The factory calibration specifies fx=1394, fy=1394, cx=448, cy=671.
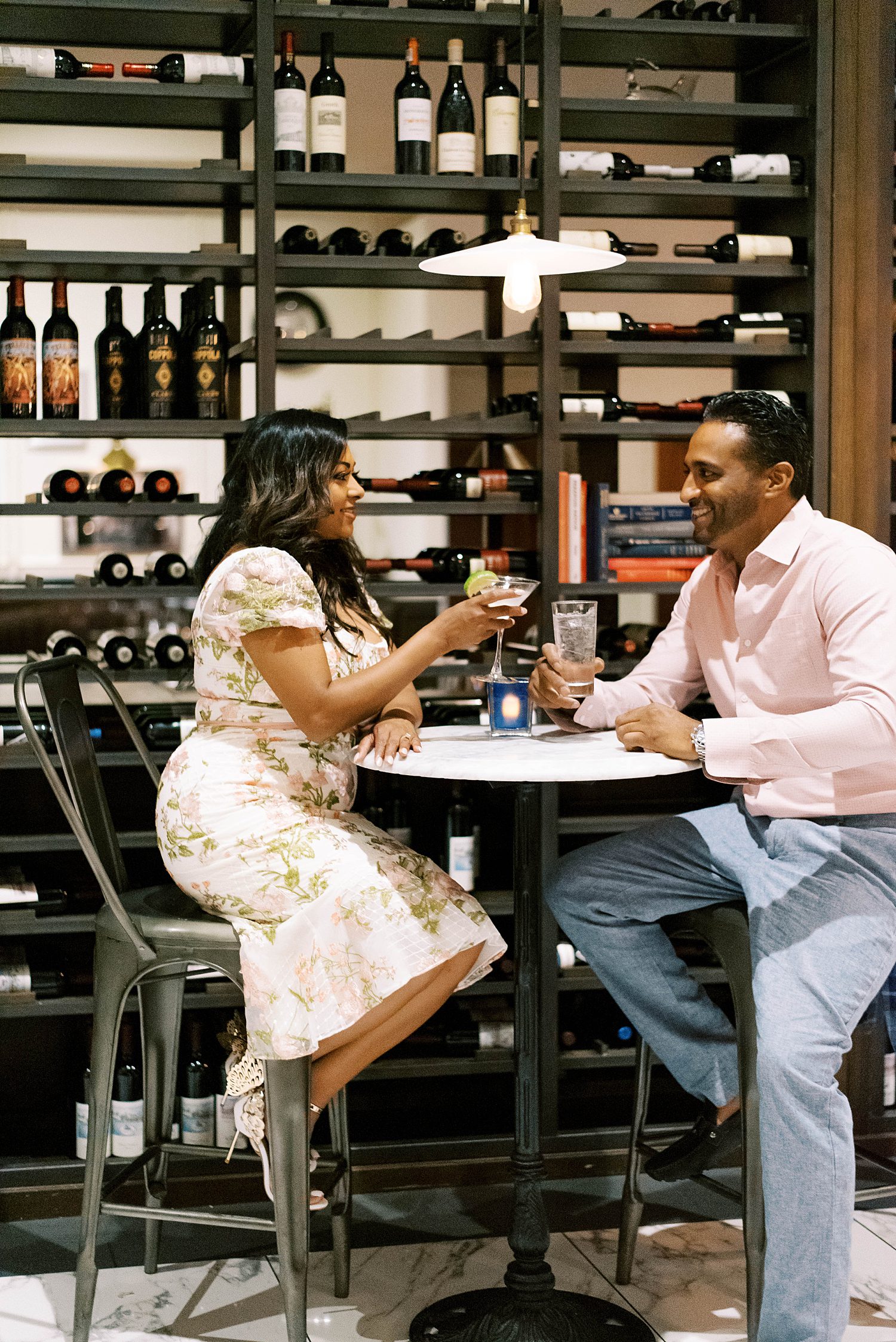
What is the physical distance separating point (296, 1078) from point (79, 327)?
208 centimetres

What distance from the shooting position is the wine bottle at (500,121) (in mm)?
3156

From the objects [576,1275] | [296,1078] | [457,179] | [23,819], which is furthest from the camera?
[23,819]

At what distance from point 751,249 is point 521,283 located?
3.47ft

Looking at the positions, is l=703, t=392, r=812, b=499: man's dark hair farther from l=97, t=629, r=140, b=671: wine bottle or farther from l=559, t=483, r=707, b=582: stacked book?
l=97, t=629, r=140, b=671: wine bottle

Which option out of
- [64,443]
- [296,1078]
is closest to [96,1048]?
[296,1078]

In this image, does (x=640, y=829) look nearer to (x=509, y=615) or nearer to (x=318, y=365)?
(x=509, y=615)

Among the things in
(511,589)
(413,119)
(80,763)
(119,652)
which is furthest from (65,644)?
(413,119)

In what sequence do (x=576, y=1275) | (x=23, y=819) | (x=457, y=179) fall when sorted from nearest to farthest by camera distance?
(x=576, y=1275), (x=457, y=179), (x=23, y=819)

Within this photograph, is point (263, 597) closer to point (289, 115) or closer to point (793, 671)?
point (793, 671)

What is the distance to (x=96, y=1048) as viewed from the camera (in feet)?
7.84

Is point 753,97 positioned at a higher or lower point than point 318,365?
higher

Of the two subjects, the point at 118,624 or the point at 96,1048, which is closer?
the point at 96,1048

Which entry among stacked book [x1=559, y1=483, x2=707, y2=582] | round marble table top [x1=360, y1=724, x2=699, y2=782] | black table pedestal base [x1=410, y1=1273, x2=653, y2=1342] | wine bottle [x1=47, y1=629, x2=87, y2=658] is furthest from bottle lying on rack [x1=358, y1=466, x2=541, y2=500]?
black table pedestal base [x1=410, y1=1273, x2=653, y2=1342]

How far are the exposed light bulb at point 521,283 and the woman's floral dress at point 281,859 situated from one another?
2.01 ft
